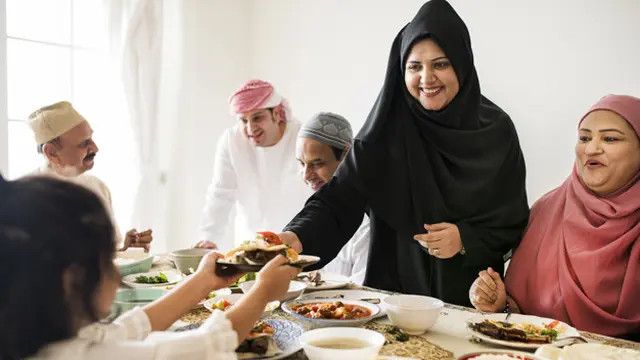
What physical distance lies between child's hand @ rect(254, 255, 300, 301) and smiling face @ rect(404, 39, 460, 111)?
891mm

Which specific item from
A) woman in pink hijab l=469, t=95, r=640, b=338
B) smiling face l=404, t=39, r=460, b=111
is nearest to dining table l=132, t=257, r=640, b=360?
woman in pink hijab l=469, t=95, r=640, b=338

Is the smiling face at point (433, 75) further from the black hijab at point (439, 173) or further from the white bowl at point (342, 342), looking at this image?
the white bowl at point (342, 342)

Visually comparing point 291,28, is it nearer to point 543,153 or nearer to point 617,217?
point 543,153

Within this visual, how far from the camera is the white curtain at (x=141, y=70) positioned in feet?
12.7

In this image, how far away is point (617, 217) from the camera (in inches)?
71.2

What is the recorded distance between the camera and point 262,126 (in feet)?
11.5

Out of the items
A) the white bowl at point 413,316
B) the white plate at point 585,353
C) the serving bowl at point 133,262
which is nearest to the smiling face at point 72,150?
the serving bowl at point 133,262

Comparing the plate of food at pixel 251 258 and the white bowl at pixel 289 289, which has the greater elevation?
the plate of food at pixel 251 258

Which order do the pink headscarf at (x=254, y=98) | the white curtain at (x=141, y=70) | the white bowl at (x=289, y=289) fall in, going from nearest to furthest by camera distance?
the white bowl at (x=289, y=289)
the pink headscarf at (x=254, y=98)
the white curtain at (x=141, y=70)

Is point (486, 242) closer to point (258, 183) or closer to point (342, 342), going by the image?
point (342, 342)

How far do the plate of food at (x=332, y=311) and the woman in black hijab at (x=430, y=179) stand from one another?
1.32ft

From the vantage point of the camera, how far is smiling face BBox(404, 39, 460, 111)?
6.52 ft

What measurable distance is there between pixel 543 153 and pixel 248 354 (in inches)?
92.9

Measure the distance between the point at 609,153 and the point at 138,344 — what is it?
59.6 inches
